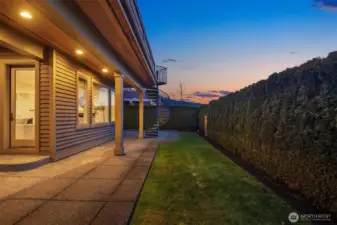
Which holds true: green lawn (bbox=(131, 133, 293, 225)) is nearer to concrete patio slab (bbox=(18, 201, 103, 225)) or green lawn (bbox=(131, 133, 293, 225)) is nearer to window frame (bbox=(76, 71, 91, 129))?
concrete patio slab (bbox=(18, 201, 103, 225))

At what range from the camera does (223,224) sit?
8.05ft

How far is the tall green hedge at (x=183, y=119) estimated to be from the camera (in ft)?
61.8

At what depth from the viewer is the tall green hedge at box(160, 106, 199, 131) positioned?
1884 centimetres

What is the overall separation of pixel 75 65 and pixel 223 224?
19.9 feet

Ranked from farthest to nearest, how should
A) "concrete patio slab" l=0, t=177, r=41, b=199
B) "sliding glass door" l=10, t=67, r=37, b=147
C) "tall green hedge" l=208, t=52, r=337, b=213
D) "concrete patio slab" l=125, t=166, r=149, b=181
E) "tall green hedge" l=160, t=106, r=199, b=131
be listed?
"tall green hedge" l=160, t=106, r=199, b=131 < "sliding glass door" l=10, t=67, r=37, b=147 < "concrete patio slab" l=125, t=166, r=149, b=181 < "concrete patio slab" l=0, t=177, r=41, b=199 < "tall green hedge" l=208, t=52, r=337, b=213

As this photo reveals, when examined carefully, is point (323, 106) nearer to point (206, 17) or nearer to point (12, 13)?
point (12, 13)

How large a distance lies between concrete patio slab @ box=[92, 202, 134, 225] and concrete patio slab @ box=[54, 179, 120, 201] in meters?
0.31

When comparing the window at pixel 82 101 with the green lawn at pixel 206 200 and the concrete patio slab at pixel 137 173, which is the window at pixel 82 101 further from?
the green lawn at pixel 206 200

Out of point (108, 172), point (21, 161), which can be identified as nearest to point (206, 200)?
point (108, 172)

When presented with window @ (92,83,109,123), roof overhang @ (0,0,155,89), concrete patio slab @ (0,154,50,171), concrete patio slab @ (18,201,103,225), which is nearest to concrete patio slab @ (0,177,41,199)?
concrete patio slab @ (0,154,50,171)

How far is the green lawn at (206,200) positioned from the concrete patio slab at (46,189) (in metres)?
1.30

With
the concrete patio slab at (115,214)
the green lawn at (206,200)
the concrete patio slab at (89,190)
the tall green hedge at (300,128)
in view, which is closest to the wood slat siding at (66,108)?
the concrete patio slab at (89,190)

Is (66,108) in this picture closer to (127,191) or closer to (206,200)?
(127,191)

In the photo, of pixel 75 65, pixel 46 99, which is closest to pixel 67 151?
pixel 46 99
